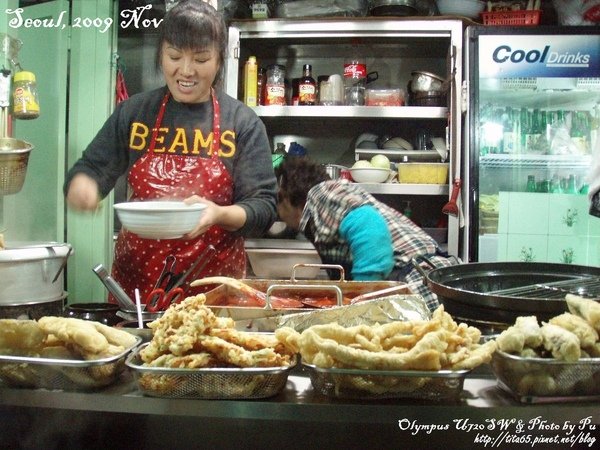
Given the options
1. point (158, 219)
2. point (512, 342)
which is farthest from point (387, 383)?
point (158, 219)

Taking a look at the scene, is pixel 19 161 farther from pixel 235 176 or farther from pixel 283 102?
pixel 283 102

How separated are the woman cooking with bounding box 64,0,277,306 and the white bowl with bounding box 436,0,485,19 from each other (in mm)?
1705

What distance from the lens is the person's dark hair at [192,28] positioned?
1.43 m

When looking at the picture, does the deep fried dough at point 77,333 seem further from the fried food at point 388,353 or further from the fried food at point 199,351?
the fried food at point 388,353

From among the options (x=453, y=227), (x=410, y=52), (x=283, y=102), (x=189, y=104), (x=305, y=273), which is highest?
(x=410, y=52)

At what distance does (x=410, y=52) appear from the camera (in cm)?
331

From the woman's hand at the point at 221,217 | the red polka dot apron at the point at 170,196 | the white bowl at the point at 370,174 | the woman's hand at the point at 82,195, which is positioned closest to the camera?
the woman's hand at the point at 221,217

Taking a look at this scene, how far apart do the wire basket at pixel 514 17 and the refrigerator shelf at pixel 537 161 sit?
25.7 inches

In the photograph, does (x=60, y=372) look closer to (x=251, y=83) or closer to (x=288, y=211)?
(x=288, y=211)

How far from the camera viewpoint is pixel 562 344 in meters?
0.71

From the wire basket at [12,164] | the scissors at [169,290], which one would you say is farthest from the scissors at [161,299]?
the wire basket at [12,164]

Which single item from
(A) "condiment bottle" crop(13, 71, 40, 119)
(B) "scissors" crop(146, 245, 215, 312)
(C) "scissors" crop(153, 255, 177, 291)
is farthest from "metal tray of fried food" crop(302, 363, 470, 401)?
(A) "condiment bottle" crop(13, 71, 40, 119)

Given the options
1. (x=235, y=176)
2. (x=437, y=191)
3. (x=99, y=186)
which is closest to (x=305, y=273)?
(x=437, y=191)

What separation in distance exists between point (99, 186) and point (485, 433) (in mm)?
1133
